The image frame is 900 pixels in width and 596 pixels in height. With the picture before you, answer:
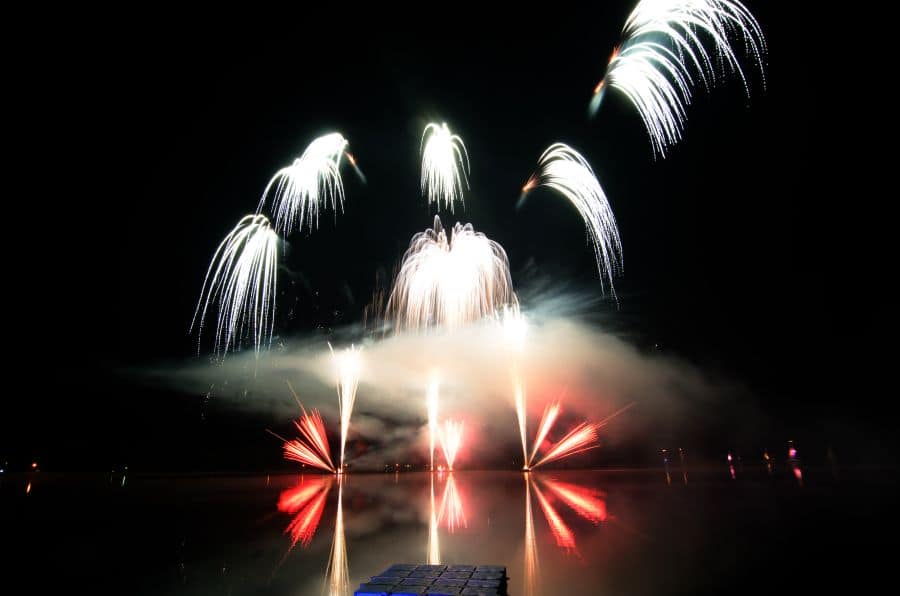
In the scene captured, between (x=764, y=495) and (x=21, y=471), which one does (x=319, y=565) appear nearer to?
(x=764, y=495)

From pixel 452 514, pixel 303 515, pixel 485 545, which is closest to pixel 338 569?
pixel 485 545

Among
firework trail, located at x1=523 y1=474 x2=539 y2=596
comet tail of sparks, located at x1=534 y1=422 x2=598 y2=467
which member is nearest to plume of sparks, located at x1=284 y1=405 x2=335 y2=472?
comet tail of sparks, located at x1=534 y1=422 x2=598 y2=467

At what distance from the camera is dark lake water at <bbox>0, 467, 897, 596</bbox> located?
7.54m

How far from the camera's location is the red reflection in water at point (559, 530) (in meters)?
9.80

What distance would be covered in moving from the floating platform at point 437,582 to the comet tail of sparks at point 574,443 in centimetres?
4653

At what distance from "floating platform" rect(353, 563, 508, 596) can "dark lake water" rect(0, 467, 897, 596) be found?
4.47 ft

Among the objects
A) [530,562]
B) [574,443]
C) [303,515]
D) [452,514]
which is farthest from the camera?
[574,443]

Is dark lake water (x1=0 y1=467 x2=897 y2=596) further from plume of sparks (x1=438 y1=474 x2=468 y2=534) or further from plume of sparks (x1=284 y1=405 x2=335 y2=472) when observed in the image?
plume of sparks (x1=284 y1=405 x2=335 y2=472)

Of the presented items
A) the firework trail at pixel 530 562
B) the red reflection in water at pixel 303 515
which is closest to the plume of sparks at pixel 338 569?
the red reflection in water at pixel 303 515

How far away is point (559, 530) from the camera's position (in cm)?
1163

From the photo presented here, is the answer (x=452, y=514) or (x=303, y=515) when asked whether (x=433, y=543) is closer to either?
(x=452, y=514)

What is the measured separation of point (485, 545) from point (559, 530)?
2.56m

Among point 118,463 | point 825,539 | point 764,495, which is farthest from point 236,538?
point 118,463

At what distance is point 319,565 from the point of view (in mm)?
8586
